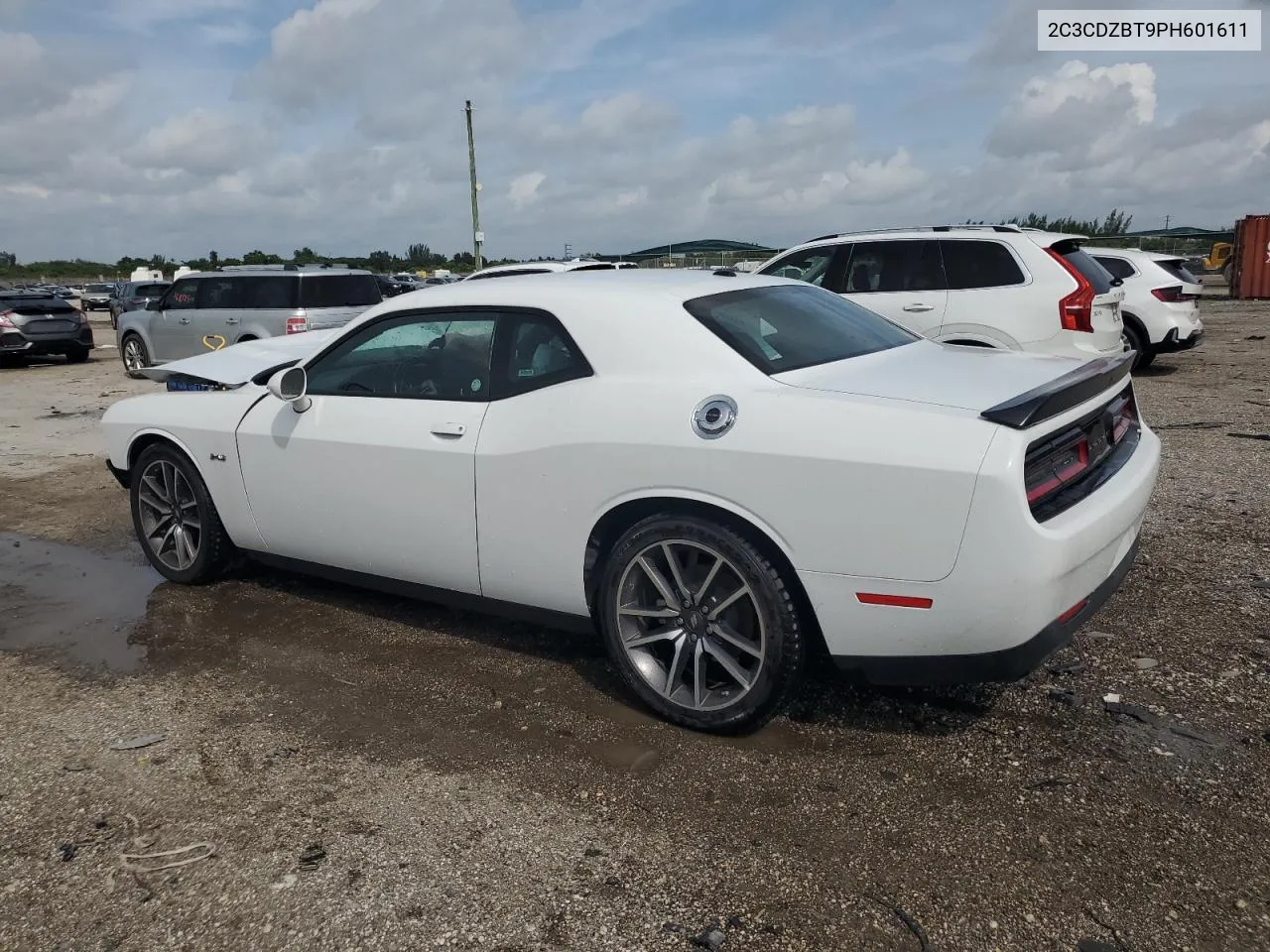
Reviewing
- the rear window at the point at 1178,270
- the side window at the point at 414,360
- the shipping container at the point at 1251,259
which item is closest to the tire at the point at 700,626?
the side window at the point at 414,360

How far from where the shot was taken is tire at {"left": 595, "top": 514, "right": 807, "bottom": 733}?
3.18 metres

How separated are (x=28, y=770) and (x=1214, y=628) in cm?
450

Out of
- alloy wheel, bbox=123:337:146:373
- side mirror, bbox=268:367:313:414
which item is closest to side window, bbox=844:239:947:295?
side mirror, bbox=268:367:313:414

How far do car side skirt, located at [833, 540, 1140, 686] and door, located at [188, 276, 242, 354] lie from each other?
1203 centimetres

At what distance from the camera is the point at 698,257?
2738cm

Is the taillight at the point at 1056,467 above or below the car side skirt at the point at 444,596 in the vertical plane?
above

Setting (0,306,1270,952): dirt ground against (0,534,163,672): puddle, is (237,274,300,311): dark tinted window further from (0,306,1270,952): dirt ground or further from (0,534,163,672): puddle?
(0,306,1270,952): dirt ground

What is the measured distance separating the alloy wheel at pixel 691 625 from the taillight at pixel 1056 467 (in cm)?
91

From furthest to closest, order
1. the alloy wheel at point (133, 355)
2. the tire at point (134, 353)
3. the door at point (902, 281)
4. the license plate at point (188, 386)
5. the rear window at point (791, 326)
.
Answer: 1. the alloy wheel at point (133, 355)
2. the tire at point (134, 353)
3. the door at point (902, 281)
4. the license plate at point (188, 386)
5. the rear window at point (791, 326)

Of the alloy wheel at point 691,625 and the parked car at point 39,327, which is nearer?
the alloy wheel at point 691,625

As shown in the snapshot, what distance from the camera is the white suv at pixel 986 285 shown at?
25.7 ft

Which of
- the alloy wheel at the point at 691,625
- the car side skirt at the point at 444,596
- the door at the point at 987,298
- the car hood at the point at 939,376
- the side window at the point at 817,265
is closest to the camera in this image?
the car hood at the point at 939,376

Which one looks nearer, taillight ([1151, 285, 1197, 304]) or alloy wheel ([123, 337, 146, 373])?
taillight ([1151, 285, 1197, 304])

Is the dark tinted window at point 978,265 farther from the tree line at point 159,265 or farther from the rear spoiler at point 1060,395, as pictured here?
the tree line at point 159,265
